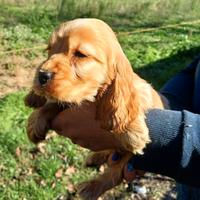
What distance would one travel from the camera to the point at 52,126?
2.23 m

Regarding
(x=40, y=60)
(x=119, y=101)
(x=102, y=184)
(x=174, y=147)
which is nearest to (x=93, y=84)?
(x=119, y=101)

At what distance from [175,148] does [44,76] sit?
0.54 metres

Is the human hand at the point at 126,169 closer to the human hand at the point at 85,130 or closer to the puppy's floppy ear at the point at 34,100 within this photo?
the human hand at the point at 85,130

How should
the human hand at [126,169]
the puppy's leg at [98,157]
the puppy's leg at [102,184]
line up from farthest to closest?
the puppy's leg at [98,157] → the puppy's leg at [102,184] → the human hand at [126,169]

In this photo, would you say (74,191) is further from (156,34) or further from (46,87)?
(156,34)

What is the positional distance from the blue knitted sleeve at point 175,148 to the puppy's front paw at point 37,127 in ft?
1.50

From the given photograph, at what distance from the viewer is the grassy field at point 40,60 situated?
384cm

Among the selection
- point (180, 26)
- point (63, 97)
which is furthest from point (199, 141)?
point (180, 26)

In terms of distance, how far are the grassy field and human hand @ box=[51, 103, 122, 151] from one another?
1677mm

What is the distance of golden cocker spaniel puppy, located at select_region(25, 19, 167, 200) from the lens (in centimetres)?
201

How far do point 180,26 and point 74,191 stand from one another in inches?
172

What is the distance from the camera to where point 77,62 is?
2080 mm

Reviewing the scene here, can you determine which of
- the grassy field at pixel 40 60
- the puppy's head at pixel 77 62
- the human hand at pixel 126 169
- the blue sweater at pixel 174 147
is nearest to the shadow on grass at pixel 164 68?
the grassy field at pixel 40 60

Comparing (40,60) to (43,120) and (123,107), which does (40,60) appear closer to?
(43,120)
